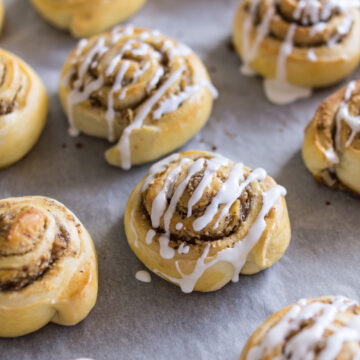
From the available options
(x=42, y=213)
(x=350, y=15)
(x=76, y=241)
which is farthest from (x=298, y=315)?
(x=350, y=15)

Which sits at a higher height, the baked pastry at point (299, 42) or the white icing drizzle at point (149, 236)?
the baked pastry at point (299, 42)

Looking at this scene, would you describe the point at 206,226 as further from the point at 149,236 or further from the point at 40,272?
the point at 40,272

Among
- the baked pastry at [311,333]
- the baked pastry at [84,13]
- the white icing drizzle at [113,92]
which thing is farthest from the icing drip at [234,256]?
the baked pastry at [84,13]

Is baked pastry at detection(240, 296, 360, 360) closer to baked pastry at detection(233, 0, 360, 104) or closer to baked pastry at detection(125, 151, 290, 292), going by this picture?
baked pastry at detection(125, 151, 290, 292)

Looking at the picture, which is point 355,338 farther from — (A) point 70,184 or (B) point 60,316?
(A) point 70,184

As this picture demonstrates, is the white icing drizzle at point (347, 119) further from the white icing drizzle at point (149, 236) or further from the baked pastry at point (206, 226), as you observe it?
the white icing drizzle at point (149, 236)

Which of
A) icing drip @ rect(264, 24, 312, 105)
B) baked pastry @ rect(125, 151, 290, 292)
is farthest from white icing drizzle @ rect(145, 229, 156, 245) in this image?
icing drip @ rect(264, 24, 312, 105)
